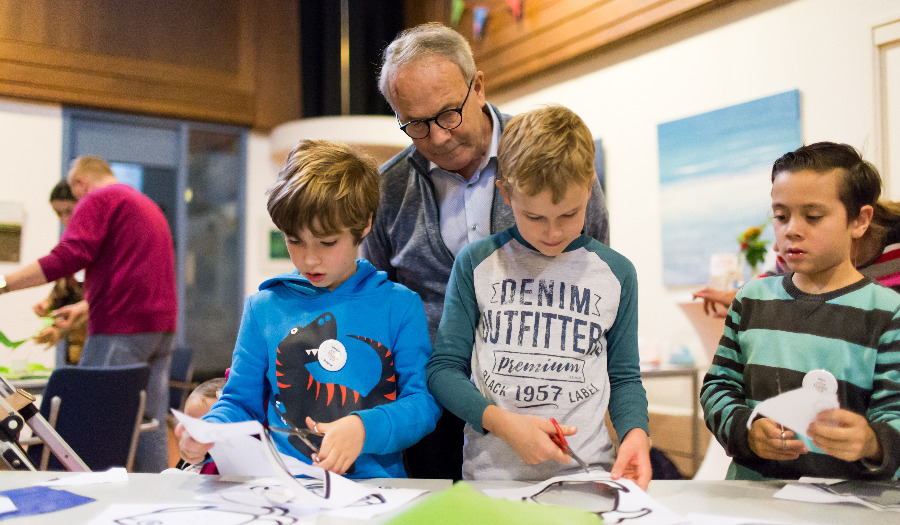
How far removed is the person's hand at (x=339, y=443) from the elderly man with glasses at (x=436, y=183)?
1.33 feet

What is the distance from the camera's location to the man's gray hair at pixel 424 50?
4.56 feet

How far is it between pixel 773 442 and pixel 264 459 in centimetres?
71

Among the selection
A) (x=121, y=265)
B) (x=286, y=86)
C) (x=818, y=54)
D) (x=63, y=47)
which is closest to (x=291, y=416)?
(x=121, y=265)

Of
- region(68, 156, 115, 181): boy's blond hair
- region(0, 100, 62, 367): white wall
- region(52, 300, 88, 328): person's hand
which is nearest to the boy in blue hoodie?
region(52, 300, 88, 328): person's hand

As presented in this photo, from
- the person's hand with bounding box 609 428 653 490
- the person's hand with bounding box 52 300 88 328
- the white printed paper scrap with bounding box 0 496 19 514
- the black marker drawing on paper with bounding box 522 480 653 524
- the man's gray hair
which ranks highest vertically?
the man's gray hair

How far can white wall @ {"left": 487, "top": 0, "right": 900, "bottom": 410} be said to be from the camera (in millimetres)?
3242

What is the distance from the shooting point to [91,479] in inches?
40.6

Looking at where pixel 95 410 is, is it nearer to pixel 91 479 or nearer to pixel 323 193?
pixel 91 479

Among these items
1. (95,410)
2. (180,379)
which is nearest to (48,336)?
(95,410)

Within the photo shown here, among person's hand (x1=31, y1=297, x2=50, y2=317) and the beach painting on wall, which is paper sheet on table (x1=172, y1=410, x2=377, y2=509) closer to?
person's hand (x1=31, y1=297, x2=50, y2=317)

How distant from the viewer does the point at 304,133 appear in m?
5.54

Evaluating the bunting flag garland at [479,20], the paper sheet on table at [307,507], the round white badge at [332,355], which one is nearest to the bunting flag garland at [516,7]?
the bunting flag garland at [479,20]

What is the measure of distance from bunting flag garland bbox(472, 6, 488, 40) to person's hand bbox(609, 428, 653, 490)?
16.1 feet

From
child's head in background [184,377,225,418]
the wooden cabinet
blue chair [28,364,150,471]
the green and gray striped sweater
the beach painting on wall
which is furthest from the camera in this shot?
the wooden cabinet
